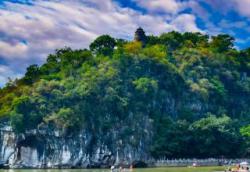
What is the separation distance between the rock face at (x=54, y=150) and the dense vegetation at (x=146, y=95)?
1087 mm

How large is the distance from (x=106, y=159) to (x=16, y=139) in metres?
10.3

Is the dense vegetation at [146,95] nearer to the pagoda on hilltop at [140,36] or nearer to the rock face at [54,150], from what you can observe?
the pagoda on hilltop at [140,36]

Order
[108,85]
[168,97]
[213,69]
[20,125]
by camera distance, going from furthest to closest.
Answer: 1. [213,69]
2. [168,97]
3. [108,85]
4. [20,125]

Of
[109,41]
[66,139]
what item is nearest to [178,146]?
[66,139]

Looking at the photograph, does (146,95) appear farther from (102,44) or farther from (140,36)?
(140,36)

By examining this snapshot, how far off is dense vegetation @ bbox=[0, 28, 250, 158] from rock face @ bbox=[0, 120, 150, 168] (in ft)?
3.57

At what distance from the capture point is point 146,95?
6650cm

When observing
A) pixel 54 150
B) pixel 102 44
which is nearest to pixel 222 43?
pixel 102 44

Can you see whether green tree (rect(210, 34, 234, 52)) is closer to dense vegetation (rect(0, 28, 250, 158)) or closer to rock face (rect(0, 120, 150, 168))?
dense vegetation (rect(0, 28, 250, 158))

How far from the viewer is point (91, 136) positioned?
203 ft

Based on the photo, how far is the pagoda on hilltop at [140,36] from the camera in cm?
8086

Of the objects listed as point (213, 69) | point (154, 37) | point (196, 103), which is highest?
point (154, 37)

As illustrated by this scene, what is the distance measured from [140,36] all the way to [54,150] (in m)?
A: 27.0

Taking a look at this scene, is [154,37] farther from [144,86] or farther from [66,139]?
[66,139]
